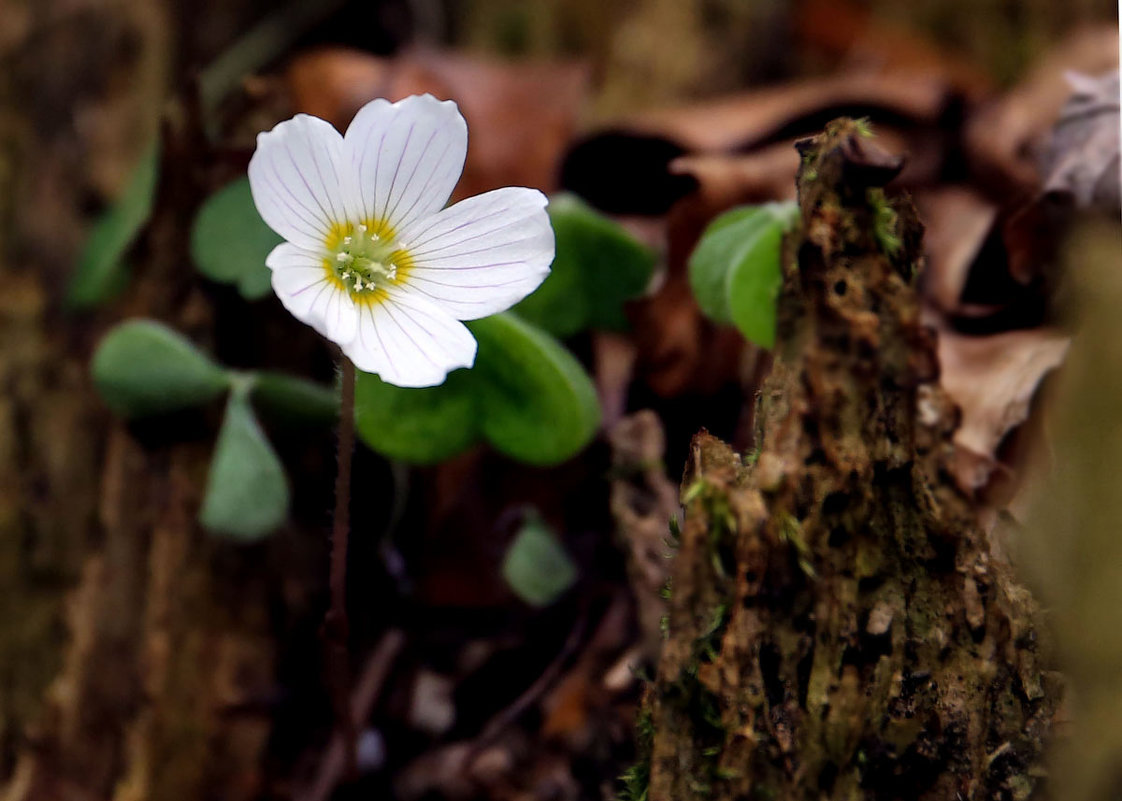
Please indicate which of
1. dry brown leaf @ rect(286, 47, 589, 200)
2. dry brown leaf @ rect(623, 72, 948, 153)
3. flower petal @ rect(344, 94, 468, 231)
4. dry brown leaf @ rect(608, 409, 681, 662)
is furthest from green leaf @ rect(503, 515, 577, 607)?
dry brown leaf @ rect(623, 72, 948, 153)

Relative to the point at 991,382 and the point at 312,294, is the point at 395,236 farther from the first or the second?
the point at 991,382

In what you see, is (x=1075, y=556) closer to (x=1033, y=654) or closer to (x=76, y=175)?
(x=1033, y=654)

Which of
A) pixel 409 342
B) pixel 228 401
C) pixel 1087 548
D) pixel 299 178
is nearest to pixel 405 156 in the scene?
pixel 299 178

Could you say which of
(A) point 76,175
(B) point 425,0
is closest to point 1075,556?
(A) point 76,175

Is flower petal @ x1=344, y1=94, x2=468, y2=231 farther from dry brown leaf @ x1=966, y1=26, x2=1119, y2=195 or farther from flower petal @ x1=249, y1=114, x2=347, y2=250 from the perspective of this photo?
dry brown leaf @ x1=966, y1=26, x2=1119, y2=195

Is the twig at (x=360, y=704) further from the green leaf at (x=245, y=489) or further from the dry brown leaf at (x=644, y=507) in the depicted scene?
the dry brown leaf at (x=644, y=507)

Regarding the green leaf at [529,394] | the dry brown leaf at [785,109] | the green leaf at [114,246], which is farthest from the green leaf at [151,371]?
the dry brown leaf at [785,109]
